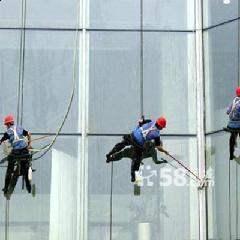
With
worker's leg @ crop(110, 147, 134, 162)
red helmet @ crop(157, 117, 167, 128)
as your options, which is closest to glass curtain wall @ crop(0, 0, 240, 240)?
worker's leg @ crop(110, 147, 134, 162)

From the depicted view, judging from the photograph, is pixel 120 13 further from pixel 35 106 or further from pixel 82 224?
pixel 82 224

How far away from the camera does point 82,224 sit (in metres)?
15.0

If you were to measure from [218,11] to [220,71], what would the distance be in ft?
3.95

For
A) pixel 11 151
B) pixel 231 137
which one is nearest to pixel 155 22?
pixel 231 137

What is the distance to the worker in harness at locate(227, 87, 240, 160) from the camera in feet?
48.1

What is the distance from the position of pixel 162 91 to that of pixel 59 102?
1.94 metres

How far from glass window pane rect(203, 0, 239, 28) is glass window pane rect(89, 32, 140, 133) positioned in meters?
1.42

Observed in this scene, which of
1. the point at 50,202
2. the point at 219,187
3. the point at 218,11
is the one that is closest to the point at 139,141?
the point at 219,187

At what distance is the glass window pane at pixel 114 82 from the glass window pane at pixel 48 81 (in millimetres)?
397

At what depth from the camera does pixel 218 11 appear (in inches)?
631

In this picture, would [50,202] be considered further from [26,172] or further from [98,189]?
[98,189]

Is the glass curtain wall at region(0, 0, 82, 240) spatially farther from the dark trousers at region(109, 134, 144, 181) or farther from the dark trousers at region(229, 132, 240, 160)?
the dark trousers at region(229, 132, 240, 160)

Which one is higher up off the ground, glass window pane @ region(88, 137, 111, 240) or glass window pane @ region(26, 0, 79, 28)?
glass window pane @ region(26, 0, 79, 28)

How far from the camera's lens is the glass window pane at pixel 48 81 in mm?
15500
